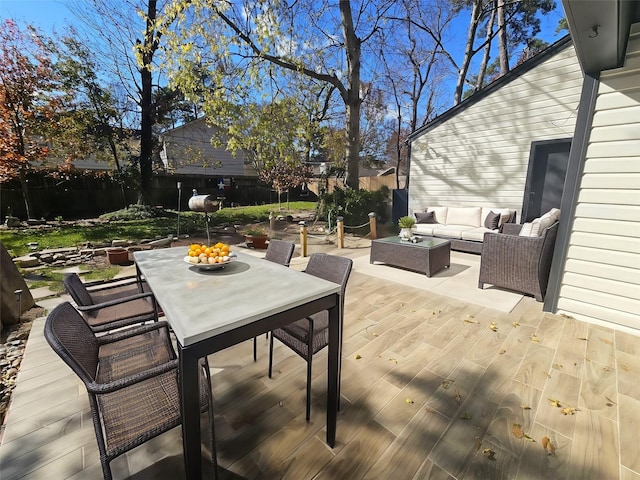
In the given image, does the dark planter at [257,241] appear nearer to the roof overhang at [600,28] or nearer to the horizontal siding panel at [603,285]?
the horizontal siding panel at [603,285]

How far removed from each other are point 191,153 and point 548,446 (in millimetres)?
14773

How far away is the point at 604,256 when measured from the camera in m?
2.72

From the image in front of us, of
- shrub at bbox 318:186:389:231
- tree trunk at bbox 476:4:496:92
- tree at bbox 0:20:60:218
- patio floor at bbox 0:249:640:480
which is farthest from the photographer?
tree trunk at bbox 476:4:496:92

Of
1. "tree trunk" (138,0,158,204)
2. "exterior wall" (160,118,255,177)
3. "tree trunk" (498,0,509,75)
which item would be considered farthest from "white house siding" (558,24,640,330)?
"exterior wall" (160,118,255,177)

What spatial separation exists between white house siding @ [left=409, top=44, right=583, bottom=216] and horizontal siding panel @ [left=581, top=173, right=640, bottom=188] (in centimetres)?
380

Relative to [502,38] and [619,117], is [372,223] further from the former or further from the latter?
[502,38]

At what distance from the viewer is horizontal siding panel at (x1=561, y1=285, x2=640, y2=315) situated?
2623mm

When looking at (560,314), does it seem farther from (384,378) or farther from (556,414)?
(384,378)

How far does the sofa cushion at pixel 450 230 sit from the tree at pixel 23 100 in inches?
409

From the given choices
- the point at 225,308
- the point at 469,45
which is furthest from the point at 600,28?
the point at 469,45

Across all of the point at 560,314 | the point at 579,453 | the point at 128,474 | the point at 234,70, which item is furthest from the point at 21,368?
the point at 234,70

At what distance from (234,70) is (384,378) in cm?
813

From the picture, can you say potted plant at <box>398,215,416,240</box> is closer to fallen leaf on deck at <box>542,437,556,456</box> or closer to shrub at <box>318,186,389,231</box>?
fallen leaf on deck at <box>542,437,556,456</box>

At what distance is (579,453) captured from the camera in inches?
56.6
